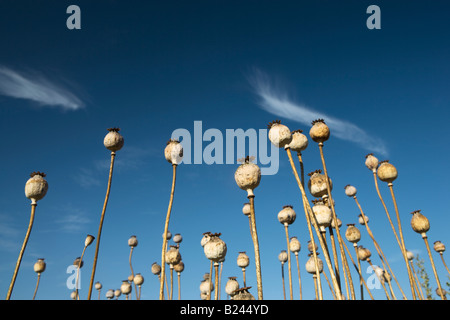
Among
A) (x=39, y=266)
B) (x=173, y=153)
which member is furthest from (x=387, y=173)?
(x=39, y=266)

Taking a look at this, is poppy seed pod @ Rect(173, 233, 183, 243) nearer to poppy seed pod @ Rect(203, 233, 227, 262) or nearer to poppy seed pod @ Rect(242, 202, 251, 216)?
poppy seed pod @ Rect(242, 202, 251, 216)

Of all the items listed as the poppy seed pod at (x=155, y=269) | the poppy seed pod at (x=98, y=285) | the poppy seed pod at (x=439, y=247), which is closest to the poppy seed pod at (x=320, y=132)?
the poppy seed pod at (x=439, y=247)

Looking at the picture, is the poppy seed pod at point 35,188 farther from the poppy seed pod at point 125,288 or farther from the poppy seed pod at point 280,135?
the poppy seed pod at point 125,288

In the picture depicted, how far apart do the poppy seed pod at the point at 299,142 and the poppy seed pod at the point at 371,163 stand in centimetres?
417

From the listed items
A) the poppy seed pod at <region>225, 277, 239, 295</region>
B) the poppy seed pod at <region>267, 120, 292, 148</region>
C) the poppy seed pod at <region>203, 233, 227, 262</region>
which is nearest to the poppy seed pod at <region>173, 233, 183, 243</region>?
the poppy seed pod at <region>225, 277, 239, 295</region>

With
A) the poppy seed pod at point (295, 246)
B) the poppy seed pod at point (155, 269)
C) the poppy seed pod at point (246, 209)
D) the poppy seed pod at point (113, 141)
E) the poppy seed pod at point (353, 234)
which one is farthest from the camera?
the poppy seed pod at point (155, 269)

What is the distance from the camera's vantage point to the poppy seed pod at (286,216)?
1219 centimetres

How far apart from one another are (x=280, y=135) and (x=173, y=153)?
152 inches

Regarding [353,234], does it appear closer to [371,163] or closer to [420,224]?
[420,224]

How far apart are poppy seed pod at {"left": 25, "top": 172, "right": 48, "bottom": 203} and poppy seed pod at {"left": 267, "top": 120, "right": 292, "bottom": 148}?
301 inches

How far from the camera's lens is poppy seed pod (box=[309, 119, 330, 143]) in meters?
9.66
